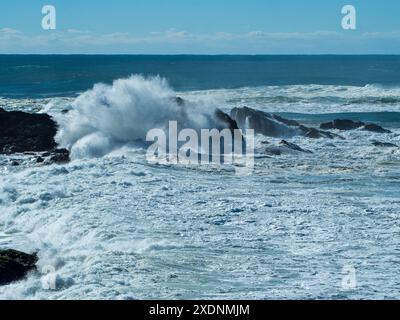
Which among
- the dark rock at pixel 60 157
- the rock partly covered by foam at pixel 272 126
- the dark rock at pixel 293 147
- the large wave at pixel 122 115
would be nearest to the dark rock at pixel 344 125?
the rock partly covered by foam at pixel 272 126

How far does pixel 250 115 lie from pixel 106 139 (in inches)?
293

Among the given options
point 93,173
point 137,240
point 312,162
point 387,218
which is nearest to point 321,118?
point 312,162

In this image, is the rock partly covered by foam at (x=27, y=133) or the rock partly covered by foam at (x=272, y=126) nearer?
the rock partly covered by foam at (x=27, y=133)

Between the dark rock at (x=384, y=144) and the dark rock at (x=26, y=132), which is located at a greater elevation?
the dark rock at (x=26, y=132)

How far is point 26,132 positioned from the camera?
81.1 ft

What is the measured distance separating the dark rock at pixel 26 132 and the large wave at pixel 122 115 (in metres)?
0.44

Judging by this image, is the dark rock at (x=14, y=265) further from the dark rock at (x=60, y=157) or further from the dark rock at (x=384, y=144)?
the dark rock at (x=384, y=144)

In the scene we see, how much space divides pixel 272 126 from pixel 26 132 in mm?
9128

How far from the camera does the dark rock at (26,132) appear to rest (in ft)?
76.8

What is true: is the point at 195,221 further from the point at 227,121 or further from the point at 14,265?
the point at 227,121

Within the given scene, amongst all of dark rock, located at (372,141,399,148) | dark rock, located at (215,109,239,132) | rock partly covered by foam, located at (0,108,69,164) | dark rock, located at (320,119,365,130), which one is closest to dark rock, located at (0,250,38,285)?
rock partly covered by foam, located at (0,108,69,164)

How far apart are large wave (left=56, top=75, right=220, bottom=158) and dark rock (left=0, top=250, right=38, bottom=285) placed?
10.8 meters

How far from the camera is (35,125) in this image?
82.6ft

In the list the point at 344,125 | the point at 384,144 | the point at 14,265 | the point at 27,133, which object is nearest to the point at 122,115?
the point at 27,133
